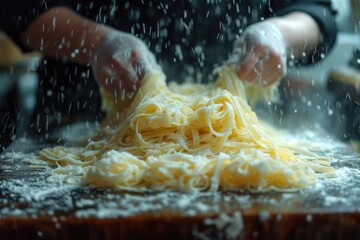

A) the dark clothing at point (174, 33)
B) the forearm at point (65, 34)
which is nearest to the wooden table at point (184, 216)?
the forearm at point (65, 34)

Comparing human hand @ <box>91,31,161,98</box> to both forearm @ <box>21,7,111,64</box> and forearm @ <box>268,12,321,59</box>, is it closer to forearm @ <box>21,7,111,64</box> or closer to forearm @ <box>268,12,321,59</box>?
forearm @ <box>21,7,111,64</box>

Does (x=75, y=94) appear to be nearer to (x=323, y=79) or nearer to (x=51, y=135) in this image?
(x=51, y=135)

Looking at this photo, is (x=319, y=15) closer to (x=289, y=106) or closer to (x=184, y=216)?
(x=289, y=106)

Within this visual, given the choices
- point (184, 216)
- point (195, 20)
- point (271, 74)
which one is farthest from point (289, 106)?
point (184, 216)

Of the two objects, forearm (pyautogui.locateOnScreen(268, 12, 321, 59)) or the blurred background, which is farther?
the blurred background

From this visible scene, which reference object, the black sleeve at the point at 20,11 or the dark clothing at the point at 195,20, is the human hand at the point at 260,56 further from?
the black sleeve at the point at 20,11

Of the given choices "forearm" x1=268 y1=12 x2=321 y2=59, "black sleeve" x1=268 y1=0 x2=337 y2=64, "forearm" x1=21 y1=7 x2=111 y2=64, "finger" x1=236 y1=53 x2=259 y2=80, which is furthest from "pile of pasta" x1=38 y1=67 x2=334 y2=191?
"black sleeve" x1=268 y1=0 x2=337 y2=64
